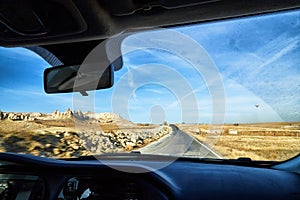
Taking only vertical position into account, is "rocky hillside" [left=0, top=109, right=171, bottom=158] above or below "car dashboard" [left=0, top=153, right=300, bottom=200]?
above

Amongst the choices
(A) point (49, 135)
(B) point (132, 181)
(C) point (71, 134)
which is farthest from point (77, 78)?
(A) point (49, 135)

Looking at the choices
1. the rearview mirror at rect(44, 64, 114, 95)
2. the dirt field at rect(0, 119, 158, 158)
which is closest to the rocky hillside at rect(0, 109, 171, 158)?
the dirt field at rect(0, 119, 158, 158)

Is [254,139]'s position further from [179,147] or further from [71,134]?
[71,134]

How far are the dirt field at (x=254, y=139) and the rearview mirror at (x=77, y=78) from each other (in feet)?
2.89

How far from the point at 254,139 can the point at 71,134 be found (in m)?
1.93

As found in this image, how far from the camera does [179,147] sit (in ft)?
9.34

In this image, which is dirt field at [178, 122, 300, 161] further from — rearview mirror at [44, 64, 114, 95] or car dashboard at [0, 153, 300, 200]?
rearview mirror at [44, 64, 114, 95]

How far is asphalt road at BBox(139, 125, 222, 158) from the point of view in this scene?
2.51 m

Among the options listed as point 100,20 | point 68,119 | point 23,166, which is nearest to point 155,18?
point 100,20

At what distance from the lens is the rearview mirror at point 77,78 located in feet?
6.98

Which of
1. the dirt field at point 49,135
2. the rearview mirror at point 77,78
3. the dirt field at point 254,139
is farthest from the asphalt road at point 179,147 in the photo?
the rearview mirror at point 77,78

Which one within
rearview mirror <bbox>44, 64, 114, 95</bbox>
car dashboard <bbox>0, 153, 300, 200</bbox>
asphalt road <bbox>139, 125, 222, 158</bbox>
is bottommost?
car dashboard <bbox>0, 153, 300, 200</bbox>

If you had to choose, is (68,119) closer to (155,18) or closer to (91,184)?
(91,184)

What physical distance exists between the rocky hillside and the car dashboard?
710mm
